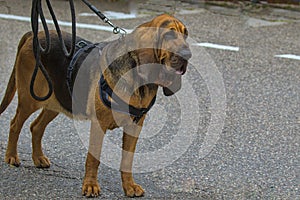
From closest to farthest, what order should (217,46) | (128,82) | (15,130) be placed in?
(128,82), (15,130), (217,46)

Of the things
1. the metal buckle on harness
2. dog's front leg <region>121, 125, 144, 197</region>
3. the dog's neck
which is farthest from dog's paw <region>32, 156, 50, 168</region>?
the dog's neck

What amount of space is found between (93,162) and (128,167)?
0.74 feet

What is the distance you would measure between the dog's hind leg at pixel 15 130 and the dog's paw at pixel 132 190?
772 millimetres

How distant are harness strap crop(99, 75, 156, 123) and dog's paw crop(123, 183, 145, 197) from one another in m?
0.50

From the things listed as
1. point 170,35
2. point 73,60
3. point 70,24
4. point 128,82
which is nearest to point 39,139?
point 73,60

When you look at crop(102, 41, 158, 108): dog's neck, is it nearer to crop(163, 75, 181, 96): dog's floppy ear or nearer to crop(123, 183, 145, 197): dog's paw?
crop(163, 75, 181, 96): dog's floppy ear

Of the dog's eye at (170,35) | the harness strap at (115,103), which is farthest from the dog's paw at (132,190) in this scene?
the dog's eye at (170,35)

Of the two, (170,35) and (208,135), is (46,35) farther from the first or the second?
(208,135)

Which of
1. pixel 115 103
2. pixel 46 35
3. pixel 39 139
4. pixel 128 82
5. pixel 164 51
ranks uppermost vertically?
pixel 164 51

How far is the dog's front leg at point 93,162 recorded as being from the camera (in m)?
4.09

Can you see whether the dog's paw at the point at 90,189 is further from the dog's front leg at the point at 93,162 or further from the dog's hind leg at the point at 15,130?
the dog's hind leg at the point at 15,130

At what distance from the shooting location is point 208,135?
549 cm

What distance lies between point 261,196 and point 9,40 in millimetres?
4309

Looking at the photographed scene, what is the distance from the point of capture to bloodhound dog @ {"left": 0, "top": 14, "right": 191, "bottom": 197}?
3.64 m
